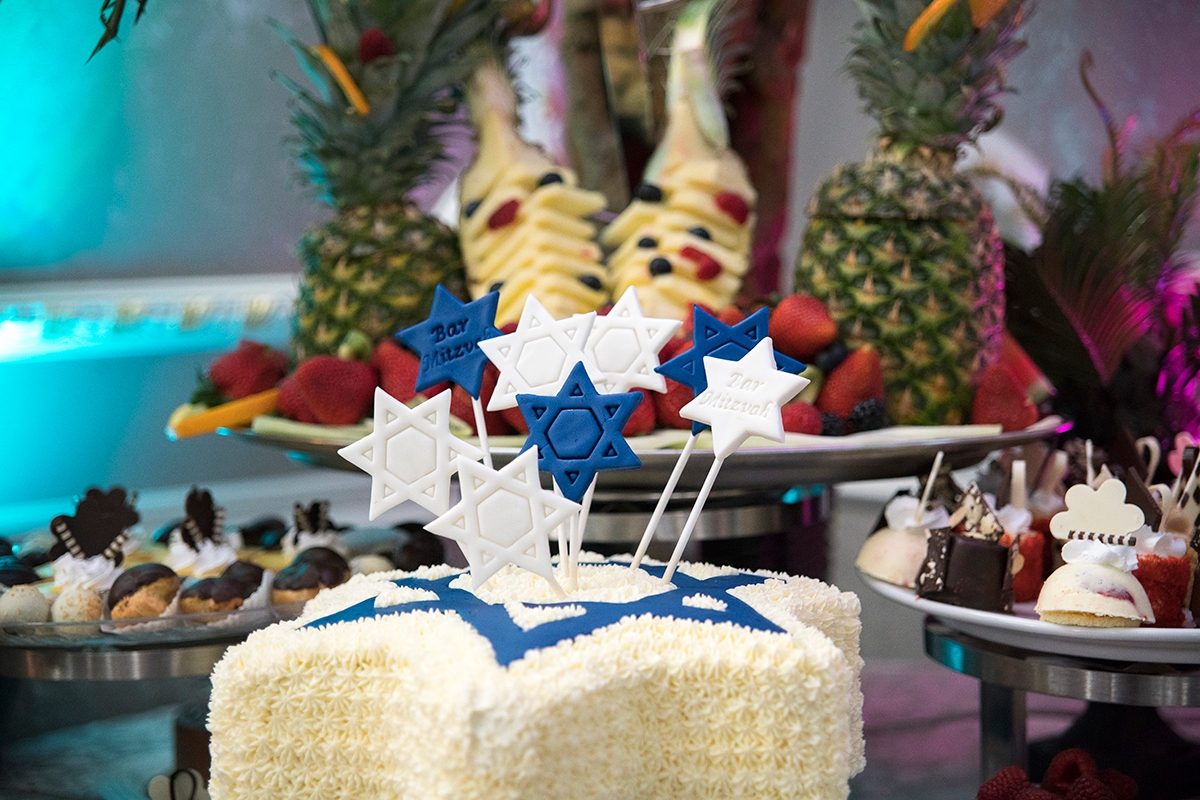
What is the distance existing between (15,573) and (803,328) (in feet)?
3.42

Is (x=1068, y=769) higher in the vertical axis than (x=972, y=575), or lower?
lower

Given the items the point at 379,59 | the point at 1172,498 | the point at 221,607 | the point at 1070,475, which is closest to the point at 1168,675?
the point at 1172,498

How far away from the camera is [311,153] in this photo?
177 centimetres

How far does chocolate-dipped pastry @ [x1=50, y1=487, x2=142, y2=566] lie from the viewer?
1248 millimetres

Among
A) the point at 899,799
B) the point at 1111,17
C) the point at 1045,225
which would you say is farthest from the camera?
the point at 1111,17

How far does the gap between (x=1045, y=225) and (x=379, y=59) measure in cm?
114

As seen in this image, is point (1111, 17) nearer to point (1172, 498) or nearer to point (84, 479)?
point (1172, 498)

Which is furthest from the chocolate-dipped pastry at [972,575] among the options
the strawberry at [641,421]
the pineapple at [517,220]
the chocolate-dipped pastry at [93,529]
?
the chocolate-dipped pastry at [93,529]

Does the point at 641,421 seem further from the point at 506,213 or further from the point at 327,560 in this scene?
the point at 506,213

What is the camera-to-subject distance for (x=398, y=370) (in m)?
1.48

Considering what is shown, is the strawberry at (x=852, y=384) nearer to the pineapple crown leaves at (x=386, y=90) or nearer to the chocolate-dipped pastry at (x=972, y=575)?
the chocolate-dipped pastry at (x=972, y=575)

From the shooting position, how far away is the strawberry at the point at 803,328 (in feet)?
4.79

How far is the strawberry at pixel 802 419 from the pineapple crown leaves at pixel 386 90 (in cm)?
81

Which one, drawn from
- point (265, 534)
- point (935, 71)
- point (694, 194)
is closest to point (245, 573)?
point (265, 534)
